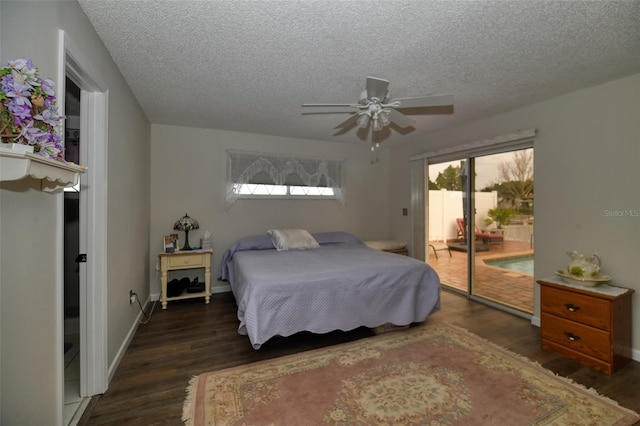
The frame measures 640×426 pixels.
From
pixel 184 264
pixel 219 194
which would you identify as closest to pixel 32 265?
pixel 184 264

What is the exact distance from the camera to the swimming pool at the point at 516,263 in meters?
3.44

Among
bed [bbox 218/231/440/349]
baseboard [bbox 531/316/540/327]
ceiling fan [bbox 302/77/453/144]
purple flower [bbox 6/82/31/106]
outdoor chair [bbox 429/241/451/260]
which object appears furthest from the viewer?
outdoor chair [bbox 429/241/451/260]

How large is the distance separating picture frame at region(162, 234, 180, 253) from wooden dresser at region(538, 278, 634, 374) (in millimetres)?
4251

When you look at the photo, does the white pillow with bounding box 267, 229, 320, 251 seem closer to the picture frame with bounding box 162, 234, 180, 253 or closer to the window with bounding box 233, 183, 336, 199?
the window with bounding box 233, 183, 336, 199

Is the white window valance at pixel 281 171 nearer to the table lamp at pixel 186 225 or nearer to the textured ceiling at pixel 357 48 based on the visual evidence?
the table lamp at pixel 186 225

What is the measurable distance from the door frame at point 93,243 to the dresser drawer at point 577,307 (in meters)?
3.73

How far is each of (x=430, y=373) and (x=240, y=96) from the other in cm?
314

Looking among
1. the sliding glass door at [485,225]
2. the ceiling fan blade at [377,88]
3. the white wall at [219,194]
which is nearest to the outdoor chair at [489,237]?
the sliding glass door at [485,225]

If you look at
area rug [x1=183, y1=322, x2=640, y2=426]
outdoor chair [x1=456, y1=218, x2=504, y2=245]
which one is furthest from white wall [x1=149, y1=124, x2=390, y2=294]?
area rug [x1=183, y1=322, x2=640, y2=426]

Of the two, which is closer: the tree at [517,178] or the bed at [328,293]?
the bed at [328,293]

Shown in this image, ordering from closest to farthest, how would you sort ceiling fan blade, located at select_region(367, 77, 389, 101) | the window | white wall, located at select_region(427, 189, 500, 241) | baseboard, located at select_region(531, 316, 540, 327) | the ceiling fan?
ceiling fan blade, located at select_region(367, 77, 389, 101) < the ceiling fan < baseboard, located at select_region(531, 316, 540, 327) < white wall, located at select_region(427, 189, 500, 241) < the window

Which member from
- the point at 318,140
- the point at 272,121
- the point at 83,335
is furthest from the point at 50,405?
the point at 318,140

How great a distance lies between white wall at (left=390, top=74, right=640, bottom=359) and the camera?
97.5 inches

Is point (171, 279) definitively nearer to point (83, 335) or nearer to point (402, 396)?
point (83, 335)
